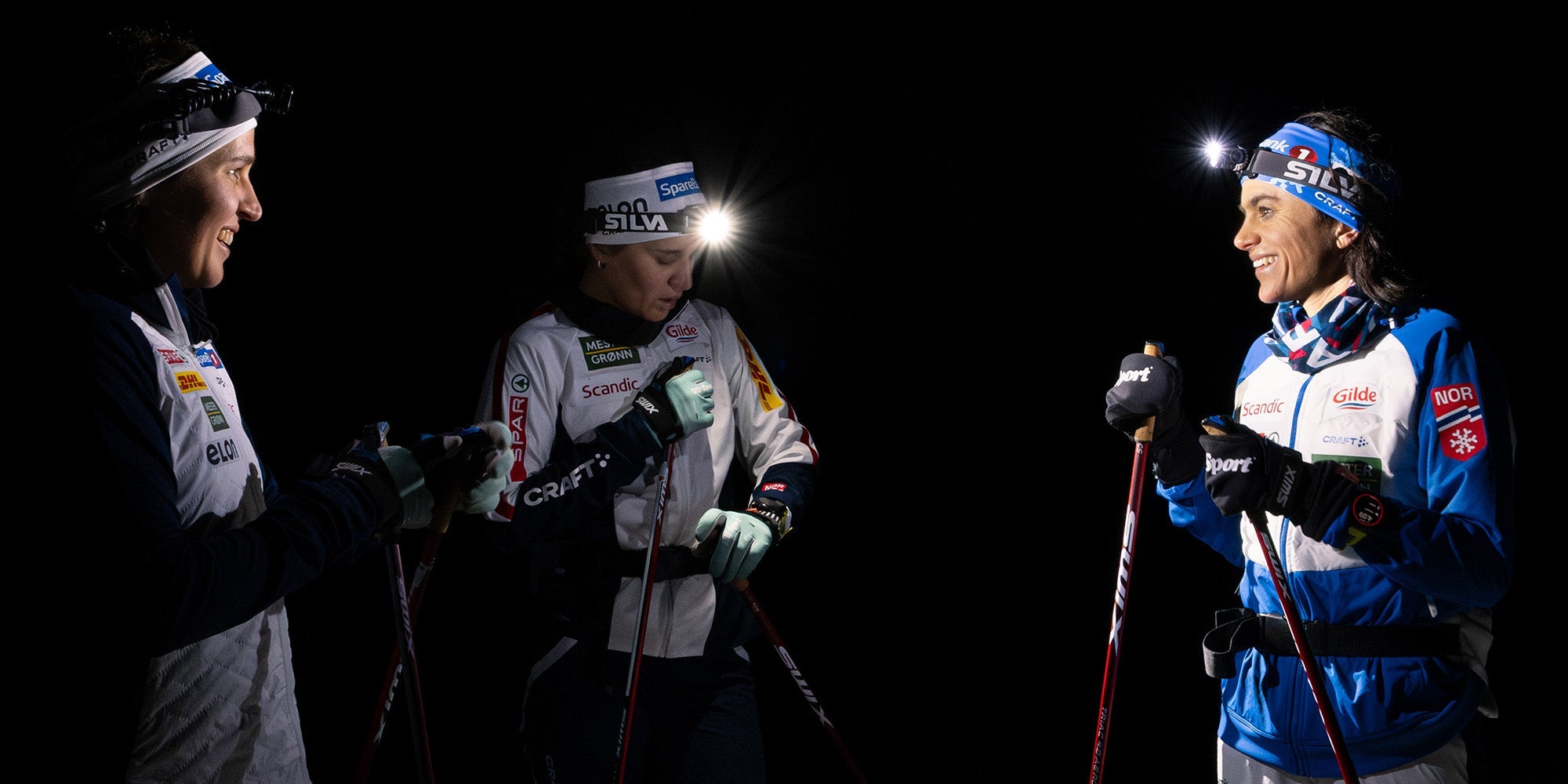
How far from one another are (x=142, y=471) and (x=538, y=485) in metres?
0.87

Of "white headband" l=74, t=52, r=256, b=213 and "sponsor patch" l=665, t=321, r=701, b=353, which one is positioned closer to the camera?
"white headband" l=74, t=52, r=256, b=213

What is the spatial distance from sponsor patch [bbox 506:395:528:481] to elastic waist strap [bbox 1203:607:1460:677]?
58.1 inches

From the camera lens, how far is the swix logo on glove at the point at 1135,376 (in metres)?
2.19

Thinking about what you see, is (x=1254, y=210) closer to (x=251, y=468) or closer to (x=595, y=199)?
(x=595, y=199)

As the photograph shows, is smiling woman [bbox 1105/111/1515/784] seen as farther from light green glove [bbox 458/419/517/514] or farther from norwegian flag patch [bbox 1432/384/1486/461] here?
light green glove [bbox 458/419/517/514]

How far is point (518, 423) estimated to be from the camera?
7.59ft

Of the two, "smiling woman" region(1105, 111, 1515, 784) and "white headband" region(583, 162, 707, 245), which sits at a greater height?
"white headband" region(583, 162, 707, 245)

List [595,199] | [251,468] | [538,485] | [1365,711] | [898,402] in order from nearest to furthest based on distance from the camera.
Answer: [251,468]
[1365,711]
[538,485]
[595,199]
[898,402]

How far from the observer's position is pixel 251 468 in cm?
180

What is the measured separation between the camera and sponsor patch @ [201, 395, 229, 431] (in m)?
1.66

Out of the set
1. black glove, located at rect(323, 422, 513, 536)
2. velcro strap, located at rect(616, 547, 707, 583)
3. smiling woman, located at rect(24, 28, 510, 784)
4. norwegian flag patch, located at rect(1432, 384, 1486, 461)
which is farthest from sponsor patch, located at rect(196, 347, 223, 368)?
norwegian flag patch, located at rect(1432, 384, 1486, 461)

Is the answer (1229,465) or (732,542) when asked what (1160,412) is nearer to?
(1229,465)

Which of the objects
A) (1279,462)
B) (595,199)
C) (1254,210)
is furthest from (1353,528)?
→ (595,199)

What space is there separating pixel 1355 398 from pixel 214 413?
2.02 meters
